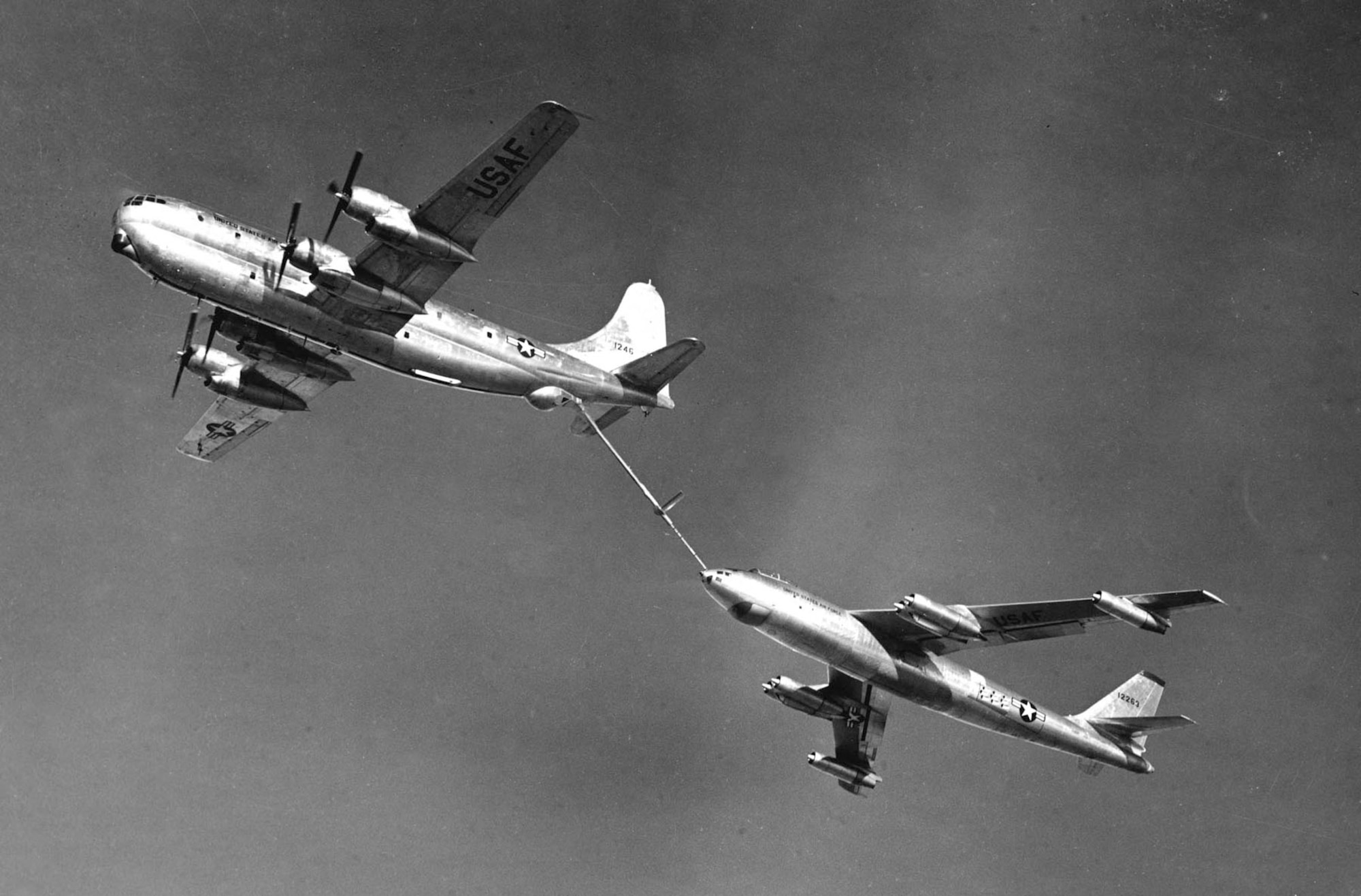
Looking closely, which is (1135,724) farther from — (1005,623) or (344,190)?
(344,190)

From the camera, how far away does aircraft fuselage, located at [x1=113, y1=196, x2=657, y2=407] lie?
30062mm

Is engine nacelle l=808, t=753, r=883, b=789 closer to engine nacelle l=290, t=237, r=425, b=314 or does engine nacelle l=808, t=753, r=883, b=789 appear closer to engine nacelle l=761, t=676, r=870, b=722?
engine nacelle l=761, t=676, r=870, b=722

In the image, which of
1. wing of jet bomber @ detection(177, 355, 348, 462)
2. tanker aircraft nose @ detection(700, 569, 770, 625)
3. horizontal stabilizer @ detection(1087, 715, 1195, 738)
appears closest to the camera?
tanker aircraft nose @ detection(700, 569, 770, 625)

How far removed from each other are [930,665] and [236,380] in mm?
17514

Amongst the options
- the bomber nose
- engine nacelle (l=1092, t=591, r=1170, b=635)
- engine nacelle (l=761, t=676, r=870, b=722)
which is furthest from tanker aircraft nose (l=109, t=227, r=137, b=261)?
engine nacelle (l=1092, t=591, r=1170, b=635)

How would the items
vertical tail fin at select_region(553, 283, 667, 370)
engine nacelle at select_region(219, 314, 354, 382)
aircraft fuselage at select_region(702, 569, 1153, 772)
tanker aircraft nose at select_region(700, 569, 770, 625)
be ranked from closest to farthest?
tanker aircraft nose at select_region(700, 569, 770, 625) < aircraft fuselage at select_region(702, 569, 1153, 772) < engine nacelle at select_region(219, 314, 354, 382) < vertical tail fin at select_region(553, 283, 667, 370)

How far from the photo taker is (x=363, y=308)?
31.4m

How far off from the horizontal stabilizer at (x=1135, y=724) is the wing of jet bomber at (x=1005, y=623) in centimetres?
323

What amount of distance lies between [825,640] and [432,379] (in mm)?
10585

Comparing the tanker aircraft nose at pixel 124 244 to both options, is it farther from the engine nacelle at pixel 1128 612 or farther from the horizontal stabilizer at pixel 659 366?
the engine nacelle at pixel 1128 612

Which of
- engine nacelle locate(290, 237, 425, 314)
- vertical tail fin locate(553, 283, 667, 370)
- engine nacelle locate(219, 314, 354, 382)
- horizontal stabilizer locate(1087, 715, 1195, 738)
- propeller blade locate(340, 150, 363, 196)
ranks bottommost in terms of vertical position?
horizontal stabilizer locate(1087, 715, 1195, 738)

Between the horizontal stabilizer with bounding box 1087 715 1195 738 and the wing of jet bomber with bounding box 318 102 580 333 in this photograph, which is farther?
the horizontal stabilizer with bounding box 1087 715 1195 738

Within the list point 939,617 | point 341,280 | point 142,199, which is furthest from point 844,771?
point 142,199

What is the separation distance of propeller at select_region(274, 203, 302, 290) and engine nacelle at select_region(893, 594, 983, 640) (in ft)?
50.1
